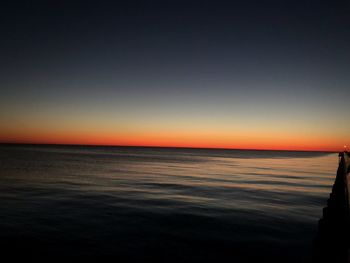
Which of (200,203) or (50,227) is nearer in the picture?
(50,227)

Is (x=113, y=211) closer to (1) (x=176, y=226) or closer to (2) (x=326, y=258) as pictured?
(1) (x=176, y=226)

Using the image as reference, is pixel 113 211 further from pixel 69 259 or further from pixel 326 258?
pixel 326 258

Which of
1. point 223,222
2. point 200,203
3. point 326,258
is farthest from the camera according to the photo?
point 200,203

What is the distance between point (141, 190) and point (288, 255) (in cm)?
1384

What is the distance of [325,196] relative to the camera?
20359 mm

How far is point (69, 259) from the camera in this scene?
7.88 m

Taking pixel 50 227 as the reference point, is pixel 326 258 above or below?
above

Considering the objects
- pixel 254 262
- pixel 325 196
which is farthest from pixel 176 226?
pixel 325 196

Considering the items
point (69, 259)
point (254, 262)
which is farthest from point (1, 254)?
point (254, 262)

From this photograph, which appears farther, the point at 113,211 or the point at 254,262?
the point at 113,211

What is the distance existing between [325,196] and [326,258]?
17.0 meters

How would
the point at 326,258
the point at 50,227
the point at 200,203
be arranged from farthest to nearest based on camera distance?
the point at 200,203
the point at 50,227
the point at 326,258

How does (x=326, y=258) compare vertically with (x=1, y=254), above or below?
above

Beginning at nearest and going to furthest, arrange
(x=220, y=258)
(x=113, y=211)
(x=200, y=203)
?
(x=220, y=258)
(x=113, y=211)
(x=200, y=203)
